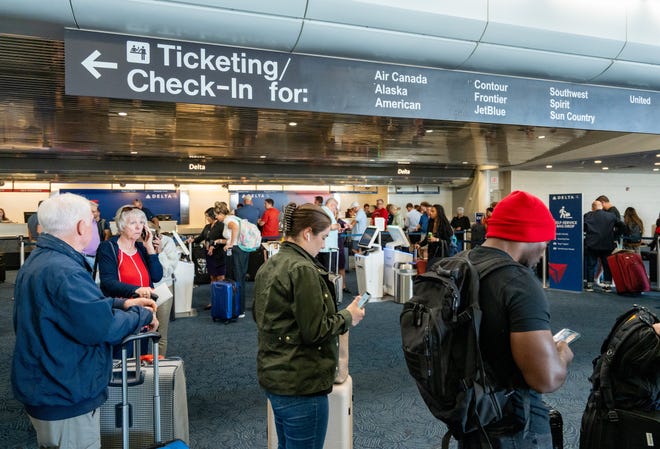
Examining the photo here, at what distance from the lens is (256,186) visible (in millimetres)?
16281

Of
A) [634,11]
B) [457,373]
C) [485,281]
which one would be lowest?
[457,373]

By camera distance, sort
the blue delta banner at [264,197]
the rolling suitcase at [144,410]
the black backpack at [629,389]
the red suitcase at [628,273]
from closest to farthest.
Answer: the black backpack at [629,389] < the rolling suitcase at [144,410] < the red suitcase at [628,273] < the blue delta banner at [264,197]

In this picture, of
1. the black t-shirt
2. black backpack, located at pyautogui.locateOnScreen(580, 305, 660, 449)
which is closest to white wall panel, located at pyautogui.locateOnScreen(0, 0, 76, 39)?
the black t-shirt

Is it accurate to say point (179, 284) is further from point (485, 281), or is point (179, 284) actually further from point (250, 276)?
point (485, 281)

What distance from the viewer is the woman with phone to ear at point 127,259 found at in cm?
299

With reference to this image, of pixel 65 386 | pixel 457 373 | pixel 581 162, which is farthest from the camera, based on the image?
pixel 581 162

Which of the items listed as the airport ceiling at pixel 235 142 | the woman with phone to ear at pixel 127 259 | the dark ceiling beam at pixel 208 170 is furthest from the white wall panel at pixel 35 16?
the dark ceiling beam at pixel 208 170

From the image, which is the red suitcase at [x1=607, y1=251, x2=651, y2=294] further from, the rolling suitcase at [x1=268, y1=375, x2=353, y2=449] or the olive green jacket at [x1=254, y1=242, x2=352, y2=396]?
the olive green jacket at [x1=254, y1=242, x2=352, y2=396]

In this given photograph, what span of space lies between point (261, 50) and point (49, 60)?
7.18 ft

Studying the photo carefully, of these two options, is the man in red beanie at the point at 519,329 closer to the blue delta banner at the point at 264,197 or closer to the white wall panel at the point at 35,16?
the white wall panel at the point at 35,16

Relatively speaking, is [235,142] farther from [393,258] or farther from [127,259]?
[127,259]

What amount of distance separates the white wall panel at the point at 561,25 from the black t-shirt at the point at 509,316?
2830mm

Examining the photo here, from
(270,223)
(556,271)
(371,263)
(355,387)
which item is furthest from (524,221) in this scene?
(270,223)

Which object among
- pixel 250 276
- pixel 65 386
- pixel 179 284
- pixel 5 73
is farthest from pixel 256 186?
pixel 65 386
